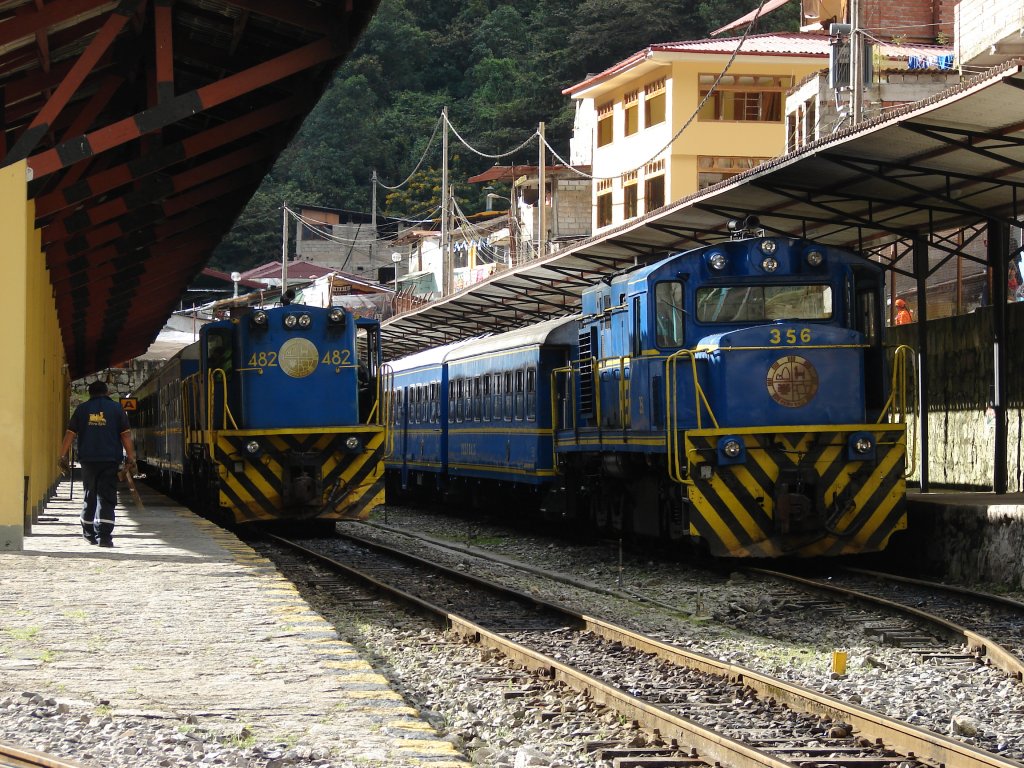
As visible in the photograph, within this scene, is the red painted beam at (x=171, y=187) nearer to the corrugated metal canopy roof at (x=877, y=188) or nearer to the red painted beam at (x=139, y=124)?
the red painted beam at (x=139, y=124)

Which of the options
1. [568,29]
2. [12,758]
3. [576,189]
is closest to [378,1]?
[12,758]

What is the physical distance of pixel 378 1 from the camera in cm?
1188

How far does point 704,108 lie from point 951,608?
3658 centimetres

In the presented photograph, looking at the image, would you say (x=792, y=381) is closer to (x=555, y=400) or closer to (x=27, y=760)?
(x=555, y=400)

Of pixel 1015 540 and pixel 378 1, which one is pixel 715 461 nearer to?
pixel 1015 540

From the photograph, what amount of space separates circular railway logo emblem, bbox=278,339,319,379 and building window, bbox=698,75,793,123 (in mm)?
30972

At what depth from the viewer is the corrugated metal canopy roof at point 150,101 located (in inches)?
489

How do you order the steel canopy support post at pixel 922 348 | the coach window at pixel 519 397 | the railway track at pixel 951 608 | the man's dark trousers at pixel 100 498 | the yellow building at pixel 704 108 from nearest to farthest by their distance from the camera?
the railway track at pixel 951 608
the man's dark trousers at pixel 100 498
the steel canopy support post at pixel 922 348
the coach window at pixel 519 397
the yellow building at pixel 704 108

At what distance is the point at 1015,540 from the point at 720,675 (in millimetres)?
5283

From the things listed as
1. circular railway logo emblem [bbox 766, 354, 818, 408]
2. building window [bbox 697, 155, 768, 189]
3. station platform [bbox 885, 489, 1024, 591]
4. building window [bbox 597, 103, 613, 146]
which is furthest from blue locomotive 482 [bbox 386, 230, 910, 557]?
building window [bbox 597, 103, 613, 146]

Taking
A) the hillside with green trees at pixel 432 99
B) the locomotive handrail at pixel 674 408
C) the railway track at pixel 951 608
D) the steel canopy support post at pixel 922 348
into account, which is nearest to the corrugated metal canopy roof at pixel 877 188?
the steel canopy support post at pixel 922 348

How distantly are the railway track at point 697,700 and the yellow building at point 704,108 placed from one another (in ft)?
116

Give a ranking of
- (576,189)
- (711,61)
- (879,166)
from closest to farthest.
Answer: (879,166) → (711,61) → (576,189)

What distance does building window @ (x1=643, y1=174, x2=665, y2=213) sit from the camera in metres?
46.5
